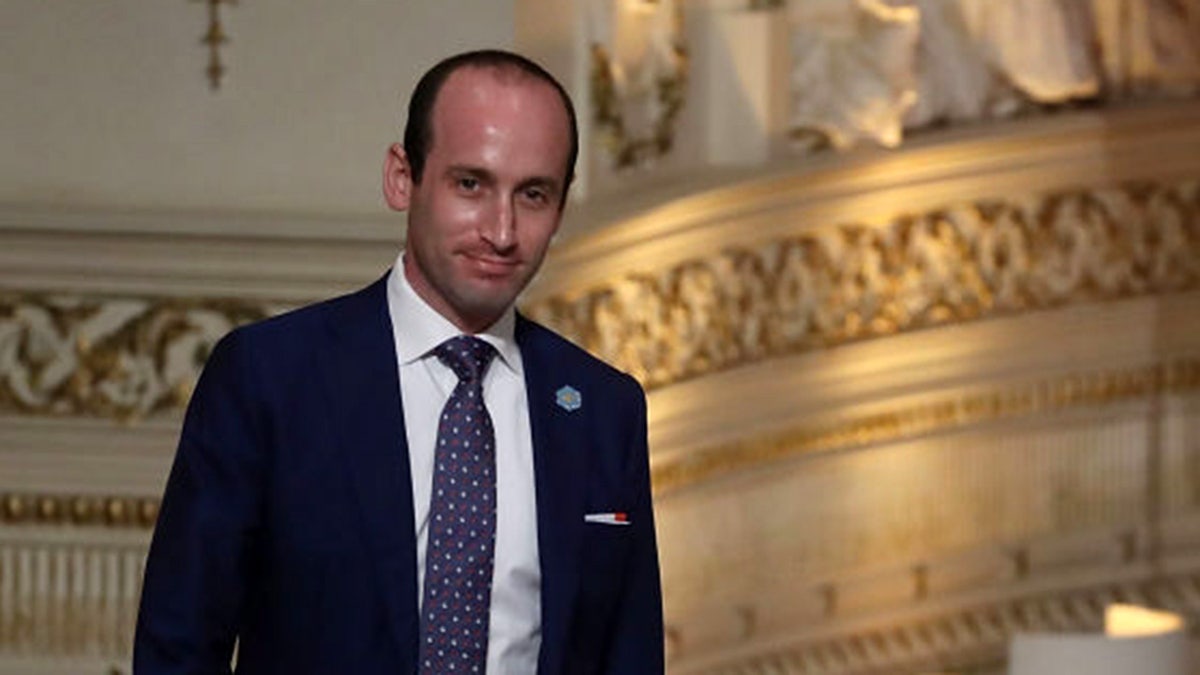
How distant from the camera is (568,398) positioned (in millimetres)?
3207

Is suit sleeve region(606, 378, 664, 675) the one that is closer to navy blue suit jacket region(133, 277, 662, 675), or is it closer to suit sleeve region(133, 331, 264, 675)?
navy blue suit jacket region(133, 277, 662, 675)

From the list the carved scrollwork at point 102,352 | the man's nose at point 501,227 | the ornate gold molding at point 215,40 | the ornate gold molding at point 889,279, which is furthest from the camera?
the ornate gold molding at point 889,279

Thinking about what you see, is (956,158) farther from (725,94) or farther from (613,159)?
(613,159)

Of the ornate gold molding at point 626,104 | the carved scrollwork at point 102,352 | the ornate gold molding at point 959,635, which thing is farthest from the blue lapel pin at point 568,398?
the ornate gold molding at point 959,635

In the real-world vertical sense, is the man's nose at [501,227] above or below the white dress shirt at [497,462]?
above

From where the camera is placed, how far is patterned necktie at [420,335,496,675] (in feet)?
10.0

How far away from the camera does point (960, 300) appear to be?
8.70 meters

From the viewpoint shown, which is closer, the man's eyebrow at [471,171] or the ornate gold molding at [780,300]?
the man's eyebrow at [471,171]

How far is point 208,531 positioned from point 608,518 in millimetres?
381

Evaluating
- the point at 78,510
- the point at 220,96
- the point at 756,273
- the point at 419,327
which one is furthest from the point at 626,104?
the point at 419,327

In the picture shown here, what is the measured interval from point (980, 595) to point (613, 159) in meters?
2.15

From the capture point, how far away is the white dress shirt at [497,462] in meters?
3.11

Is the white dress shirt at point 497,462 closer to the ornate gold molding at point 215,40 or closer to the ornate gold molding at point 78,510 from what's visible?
the ornate gold molding at point 215,40

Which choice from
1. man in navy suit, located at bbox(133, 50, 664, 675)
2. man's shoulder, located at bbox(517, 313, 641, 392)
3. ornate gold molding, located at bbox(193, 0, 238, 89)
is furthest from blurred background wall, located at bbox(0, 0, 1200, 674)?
man in navy suit, located at bbox(133, 50, 664, 675)
